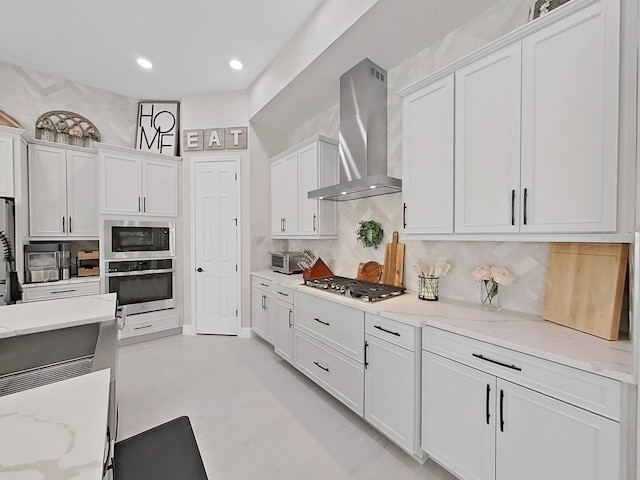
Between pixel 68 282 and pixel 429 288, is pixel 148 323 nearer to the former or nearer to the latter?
pixel 68 282

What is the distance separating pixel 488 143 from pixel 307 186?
1953 mm

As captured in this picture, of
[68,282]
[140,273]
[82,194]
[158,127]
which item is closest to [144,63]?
[158,127]

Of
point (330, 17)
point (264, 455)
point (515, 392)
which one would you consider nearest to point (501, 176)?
point (515, 392)

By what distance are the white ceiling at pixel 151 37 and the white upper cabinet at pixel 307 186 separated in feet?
3.69

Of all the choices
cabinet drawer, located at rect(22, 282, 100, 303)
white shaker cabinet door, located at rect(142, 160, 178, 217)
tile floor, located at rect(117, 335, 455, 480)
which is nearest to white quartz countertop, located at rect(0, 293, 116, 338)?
tile floor, located at rect(117, 335, 455, 480)

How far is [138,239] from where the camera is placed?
3674 mm

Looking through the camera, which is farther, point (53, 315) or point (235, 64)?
point (235, 64)

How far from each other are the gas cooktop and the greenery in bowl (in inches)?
16.0

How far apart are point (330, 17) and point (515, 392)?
2.86 meters

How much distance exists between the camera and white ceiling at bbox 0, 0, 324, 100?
8.19 feet

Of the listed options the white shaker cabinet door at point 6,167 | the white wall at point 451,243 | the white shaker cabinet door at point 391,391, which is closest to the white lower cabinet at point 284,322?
the white wall at point 451,243

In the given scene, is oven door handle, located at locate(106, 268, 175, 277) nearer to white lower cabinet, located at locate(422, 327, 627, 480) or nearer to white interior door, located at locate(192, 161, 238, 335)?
white interior door, located at locate(192, 161, 238, 335)

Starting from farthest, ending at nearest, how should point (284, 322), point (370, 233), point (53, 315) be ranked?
point (284, 322) → point (370, 233) → point (53, 315)

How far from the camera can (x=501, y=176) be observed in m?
1.58
